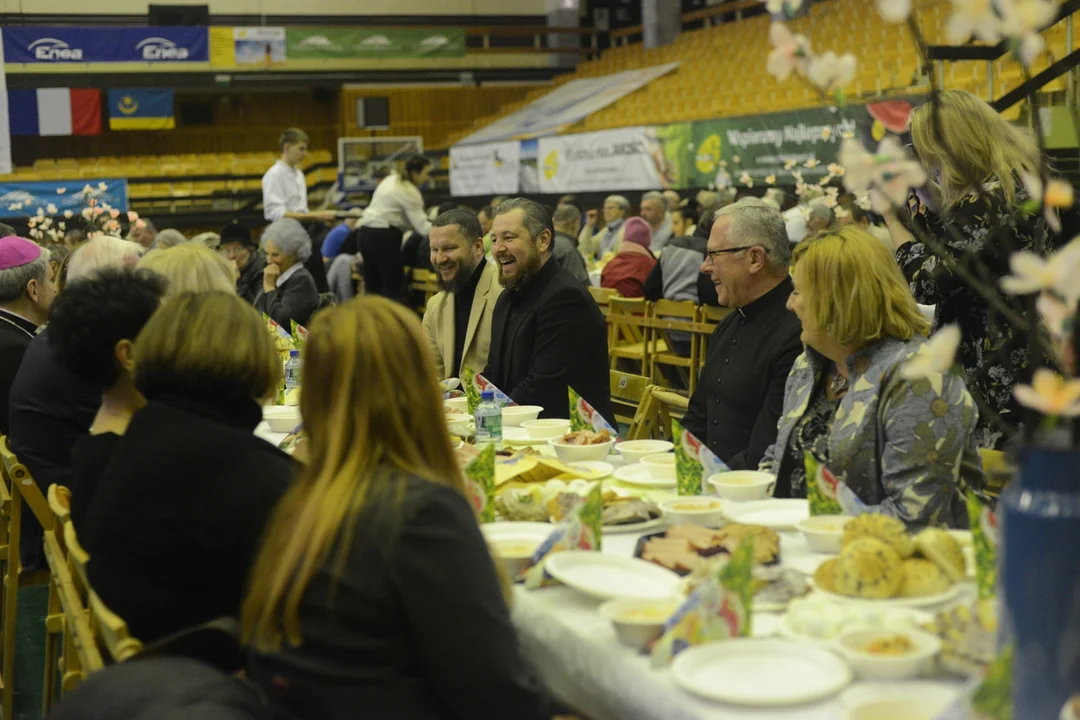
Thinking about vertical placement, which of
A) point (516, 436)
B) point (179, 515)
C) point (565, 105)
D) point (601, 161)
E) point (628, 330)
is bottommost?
point (628, 330)

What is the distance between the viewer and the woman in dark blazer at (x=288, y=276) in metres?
6.09

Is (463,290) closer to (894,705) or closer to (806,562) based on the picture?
(806,562)

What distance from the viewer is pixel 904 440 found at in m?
2.49

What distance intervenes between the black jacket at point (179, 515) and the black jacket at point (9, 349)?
223cm

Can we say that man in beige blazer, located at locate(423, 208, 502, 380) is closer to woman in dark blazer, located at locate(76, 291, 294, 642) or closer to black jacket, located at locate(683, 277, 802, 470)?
black jacket, located at locate(683, 277, 802, 470)

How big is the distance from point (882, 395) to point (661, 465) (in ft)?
1.72

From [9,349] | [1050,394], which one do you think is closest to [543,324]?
[9,349]

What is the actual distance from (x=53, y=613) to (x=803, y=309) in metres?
2.08

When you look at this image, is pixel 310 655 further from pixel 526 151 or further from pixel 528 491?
pixel 526 151

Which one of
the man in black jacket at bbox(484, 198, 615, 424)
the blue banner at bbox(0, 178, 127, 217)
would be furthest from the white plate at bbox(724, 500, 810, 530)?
the blue banner at bbox(0, 178, 127, 217)

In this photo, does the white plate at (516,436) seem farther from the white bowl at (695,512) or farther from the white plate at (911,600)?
the white plate at (911,600)

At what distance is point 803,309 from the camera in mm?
2641

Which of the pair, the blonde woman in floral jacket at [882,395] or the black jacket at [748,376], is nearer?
the blonde woman in floral jacket at [882,395]

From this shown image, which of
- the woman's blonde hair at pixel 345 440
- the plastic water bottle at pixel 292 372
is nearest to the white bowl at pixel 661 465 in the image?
the woman's blonde hair at pixel 345 440
